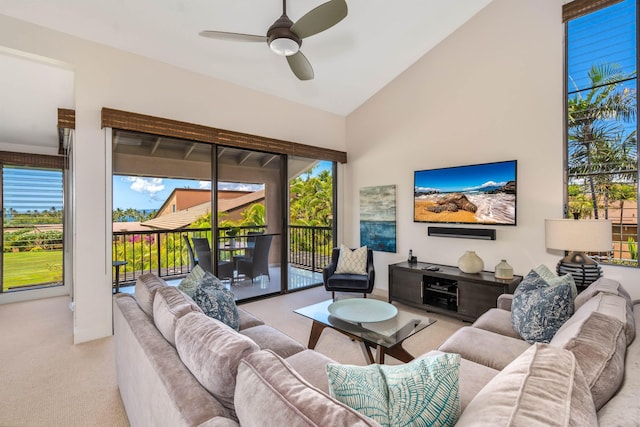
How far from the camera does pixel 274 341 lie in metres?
1.93

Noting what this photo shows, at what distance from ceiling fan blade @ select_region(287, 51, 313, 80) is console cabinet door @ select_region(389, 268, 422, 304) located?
2.65 meters

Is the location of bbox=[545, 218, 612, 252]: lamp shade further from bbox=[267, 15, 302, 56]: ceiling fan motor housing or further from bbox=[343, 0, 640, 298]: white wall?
bbox=[267, 15, 302, 56]: ceiling fan motor housing

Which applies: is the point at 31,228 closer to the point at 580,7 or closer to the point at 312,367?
the point at 312,367

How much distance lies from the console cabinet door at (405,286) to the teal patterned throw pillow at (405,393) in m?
3.03

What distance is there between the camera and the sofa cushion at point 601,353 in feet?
3.00

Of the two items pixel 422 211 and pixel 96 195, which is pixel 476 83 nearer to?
pixel 422 211

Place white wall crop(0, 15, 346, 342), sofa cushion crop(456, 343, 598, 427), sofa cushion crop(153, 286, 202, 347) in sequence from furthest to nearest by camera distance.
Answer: white wall crop(0, 15, 346, 342) < sofa cushion crop(153, 286, 202, 347) < sofa cushion crop(456, 343, 598, 427)

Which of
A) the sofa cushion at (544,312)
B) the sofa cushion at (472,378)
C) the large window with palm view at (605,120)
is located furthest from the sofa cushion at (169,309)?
the large window with palm view at (605,120)

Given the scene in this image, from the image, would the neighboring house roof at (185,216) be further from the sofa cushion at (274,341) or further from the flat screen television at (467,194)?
the flat screen television at (467,194)

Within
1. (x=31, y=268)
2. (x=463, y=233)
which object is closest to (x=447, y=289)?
(x=463, y=233)

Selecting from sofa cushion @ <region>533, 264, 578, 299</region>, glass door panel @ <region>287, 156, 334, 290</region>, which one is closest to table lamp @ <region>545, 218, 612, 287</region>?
sofa cushion @ <region>533, 264, 578, 299</region>

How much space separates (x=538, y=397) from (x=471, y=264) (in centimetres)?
300

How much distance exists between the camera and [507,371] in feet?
2.99

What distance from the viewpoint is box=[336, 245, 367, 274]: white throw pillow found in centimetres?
418
